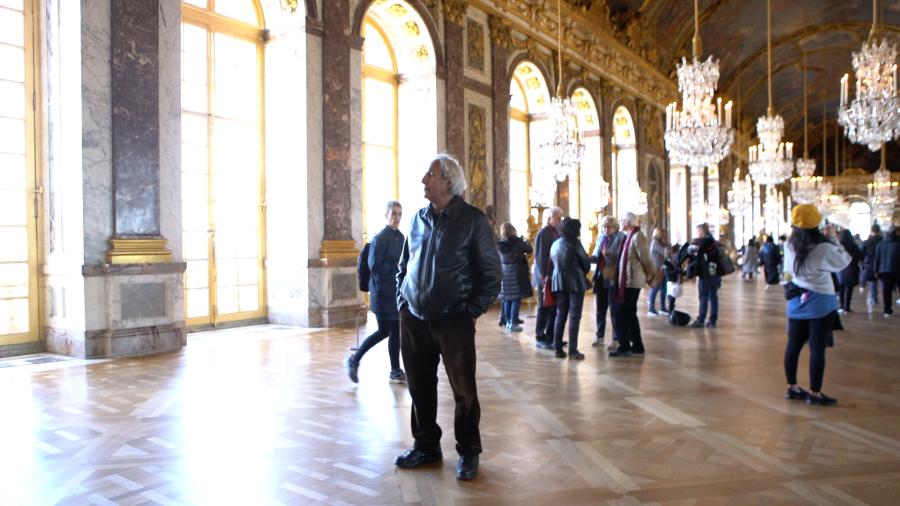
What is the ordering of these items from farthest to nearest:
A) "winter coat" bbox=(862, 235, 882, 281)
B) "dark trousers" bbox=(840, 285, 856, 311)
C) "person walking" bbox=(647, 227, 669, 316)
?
"winter coat" bbox=(862, 235, 882, 281)
"dark trousers" bbox=(840, 285, 856, 311)
"person walking" bbox=(647, 227, 669, 316)

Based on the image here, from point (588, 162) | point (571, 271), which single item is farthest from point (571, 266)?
point (588, 162)

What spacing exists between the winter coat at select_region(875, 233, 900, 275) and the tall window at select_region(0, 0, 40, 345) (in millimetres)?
12724

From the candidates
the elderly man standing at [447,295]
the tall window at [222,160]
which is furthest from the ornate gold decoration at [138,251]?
the elderly man standing at [447,295]

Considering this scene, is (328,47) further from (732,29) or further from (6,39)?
(732,29)

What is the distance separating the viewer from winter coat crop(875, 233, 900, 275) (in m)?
11.1

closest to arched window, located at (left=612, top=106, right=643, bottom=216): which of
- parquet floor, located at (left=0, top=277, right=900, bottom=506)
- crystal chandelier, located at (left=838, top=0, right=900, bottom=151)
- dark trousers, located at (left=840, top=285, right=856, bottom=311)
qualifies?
dark trousers, located at (left=840, top=285, right=856, bottom=311)

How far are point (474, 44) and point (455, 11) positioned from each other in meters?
1.02

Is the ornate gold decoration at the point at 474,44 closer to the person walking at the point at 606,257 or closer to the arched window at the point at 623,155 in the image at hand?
the person walking at the point at 606,257

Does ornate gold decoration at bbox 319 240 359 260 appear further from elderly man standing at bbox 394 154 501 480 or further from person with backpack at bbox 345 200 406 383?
elderly man standing at bbox 394 154 501 480

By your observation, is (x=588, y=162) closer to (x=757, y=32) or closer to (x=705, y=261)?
(x=705, y=261)

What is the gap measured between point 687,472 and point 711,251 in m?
6.81

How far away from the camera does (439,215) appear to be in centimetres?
358

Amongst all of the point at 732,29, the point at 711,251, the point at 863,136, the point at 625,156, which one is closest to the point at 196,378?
the point at 711,251

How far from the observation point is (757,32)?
29219mm
